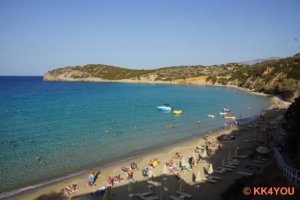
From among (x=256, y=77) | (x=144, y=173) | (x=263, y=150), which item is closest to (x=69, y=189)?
(x=144, y=173)

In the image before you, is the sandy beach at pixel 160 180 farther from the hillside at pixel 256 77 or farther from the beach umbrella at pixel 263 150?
the hillside at pixel 256 77

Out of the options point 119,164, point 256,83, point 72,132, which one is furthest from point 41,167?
point 256,83

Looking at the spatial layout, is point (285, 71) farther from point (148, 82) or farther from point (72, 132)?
point (148, 82)

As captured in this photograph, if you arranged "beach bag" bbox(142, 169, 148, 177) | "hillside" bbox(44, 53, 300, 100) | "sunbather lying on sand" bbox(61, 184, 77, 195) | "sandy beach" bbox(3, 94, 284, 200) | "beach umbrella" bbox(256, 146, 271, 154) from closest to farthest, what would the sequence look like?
"sandy beach" bbox(3, 94, 284, 200), "sunbather lying on sand" bbox(61, 184, 77, 195), "beach bag" bbox(142, 169, 148, 177), "beach umbrella" bbox(256, 146, 271, 154), "hillside" bbox(44, 53, 300, 100)

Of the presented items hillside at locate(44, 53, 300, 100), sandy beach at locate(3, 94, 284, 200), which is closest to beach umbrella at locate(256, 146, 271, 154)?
sandy beach at locate(3, 94, 284, 200)

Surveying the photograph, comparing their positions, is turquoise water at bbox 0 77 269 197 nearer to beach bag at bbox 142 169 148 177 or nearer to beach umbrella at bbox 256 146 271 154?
beach bag at bbox 142 169 148 177

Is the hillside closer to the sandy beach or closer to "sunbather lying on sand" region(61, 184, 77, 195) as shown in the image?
the sandy beach

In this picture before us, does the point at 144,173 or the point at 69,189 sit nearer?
the point at 69,189

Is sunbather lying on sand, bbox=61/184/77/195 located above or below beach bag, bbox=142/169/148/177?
above

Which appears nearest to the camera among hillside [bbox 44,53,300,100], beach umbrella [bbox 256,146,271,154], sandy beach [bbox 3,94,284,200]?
sandy beach [bbox 3,94,284,200]

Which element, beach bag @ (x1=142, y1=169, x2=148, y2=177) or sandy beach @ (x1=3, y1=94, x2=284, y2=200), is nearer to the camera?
sandy beach @ (x1=3, y1=94, x2=284, y2=200)

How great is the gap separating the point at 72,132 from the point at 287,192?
1127 inches

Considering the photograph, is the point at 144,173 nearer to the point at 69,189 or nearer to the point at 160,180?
the point at 160,180

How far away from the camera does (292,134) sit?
19.0 metres
